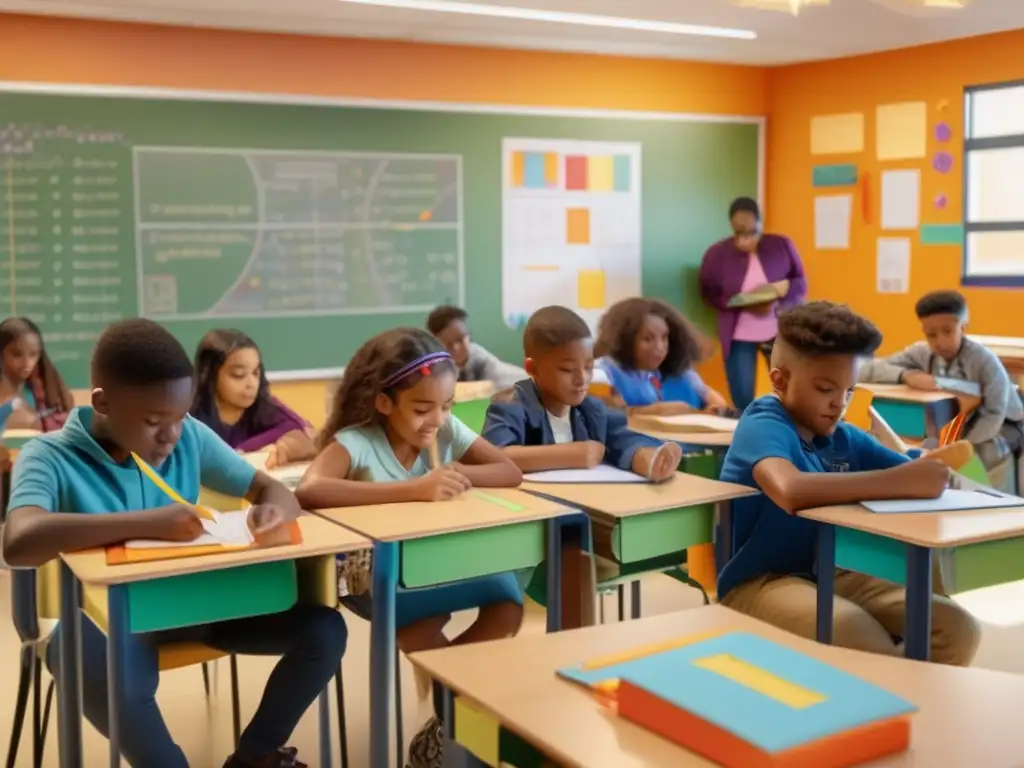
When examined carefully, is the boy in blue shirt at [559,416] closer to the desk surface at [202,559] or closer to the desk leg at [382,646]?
the desk leg at [382,646]

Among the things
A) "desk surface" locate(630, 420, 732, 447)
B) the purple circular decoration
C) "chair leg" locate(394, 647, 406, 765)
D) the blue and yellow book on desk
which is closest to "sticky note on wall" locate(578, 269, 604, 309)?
the purple circular decoration

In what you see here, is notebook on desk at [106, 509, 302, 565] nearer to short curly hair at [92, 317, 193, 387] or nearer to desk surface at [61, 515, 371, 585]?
desk surface at [61, 515, 371, 585]

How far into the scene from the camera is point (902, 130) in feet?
24.6

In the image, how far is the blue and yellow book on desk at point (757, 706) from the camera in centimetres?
124

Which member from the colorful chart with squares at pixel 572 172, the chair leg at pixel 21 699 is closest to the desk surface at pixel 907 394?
the colorful chart with squares at pixel 572 172

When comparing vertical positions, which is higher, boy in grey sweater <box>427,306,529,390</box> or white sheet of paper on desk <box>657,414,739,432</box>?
boy in grey sweater <box>427,306,529,390</box>

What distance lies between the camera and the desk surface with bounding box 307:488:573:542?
2.49 m

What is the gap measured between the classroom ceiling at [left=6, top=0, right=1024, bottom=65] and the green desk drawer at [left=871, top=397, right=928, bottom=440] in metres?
2.12

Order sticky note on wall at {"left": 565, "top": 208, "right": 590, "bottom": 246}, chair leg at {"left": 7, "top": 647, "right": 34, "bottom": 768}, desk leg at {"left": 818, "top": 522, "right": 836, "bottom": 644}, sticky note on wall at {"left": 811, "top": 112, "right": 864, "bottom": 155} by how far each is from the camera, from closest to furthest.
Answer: desk leg at {"left": 818, "top": 522, "right": 836, "bottom": 644}
chair leg at {"left": 7, "top": 647, "right": 34, "bottom": 768}
sticky note on wall at {"left": 565, "top": 208, "right": 590, "bottom": 246}
sticky note on wall at {"left": 811, "top": 112, "right": 864, "bottom": 155}

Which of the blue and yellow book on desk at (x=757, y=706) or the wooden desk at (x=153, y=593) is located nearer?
the blue and yellow book on desk at (x=757, y=706)

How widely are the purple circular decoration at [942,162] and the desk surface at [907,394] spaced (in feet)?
7.48

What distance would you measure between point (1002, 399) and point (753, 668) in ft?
14.2

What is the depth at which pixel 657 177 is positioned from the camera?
783 cm

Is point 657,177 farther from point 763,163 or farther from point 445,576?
point 445,576
